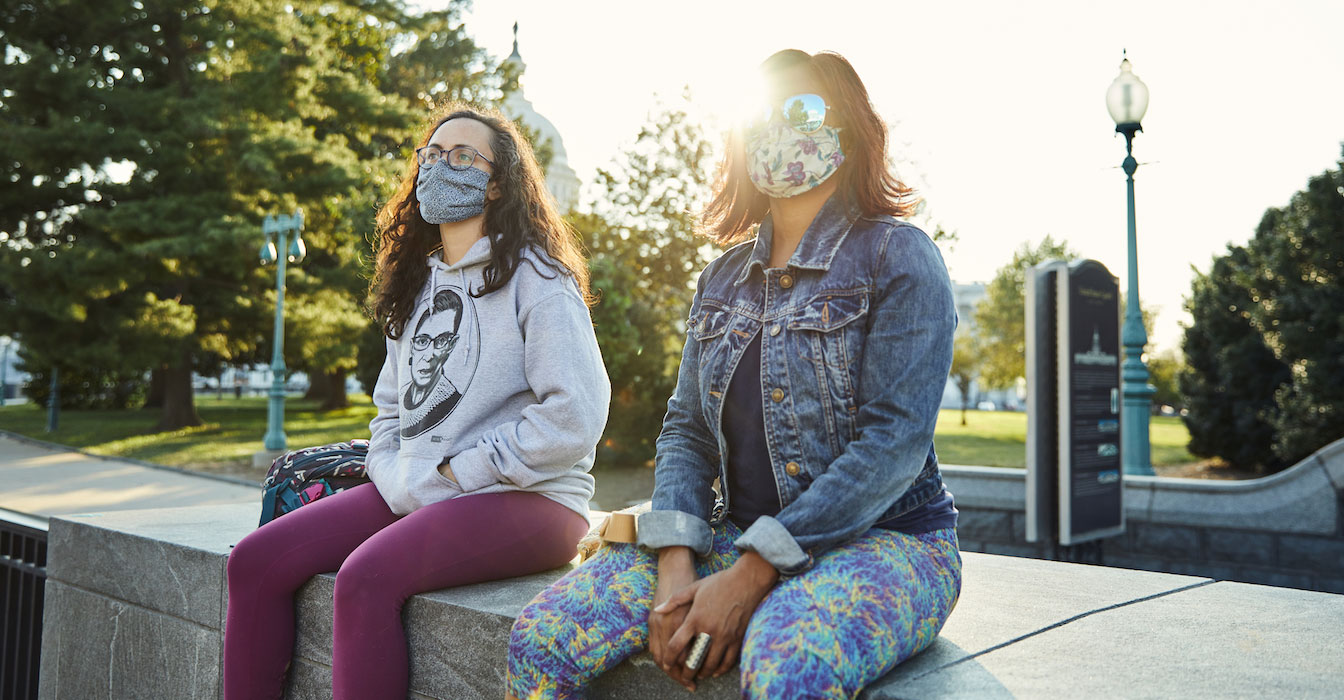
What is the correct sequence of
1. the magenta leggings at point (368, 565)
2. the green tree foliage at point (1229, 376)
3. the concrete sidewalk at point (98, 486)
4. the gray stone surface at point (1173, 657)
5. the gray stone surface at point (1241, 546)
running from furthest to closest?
the green tree foliage at point (1229, 376) → the concrete sidewalk at point (98, 486) → the gray stone surface at point (1241, 546) → the magenta leggings at point (368, 565) → the gray stone surface at point (1173, 657)

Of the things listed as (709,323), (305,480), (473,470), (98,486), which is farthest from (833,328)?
(98,486)

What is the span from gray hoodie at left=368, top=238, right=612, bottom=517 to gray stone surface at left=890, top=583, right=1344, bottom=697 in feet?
3.97

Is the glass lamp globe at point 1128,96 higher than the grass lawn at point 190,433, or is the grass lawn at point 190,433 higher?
the glass lamp globe at point 1128,96

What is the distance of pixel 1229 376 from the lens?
17234 mm

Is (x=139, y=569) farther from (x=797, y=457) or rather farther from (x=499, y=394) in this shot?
(x=797, y=457)

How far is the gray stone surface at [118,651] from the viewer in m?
3.34

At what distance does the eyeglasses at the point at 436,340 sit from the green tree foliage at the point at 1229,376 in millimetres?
15619

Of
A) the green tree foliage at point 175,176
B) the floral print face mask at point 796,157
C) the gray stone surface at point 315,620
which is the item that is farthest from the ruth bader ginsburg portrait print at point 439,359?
the green tree foliage at point 175,176

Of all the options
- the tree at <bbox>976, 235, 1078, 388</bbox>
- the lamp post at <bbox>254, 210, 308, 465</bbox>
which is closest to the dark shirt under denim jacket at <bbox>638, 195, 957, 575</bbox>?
the lamp post at <bbox>254, 210, 308, 465</bbox>

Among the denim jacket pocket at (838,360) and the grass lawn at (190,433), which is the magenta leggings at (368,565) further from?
the grass lawn at (190,433)

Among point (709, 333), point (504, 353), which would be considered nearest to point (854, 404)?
point (709, 333)

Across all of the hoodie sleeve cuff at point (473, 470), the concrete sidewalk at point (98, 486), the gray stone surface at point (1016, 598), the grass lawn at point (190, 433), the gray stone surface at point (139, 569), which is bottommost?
the concrete sidewalk at point (98, 486)

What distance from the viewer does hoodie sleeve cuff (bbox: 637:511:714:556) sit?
6.86ft

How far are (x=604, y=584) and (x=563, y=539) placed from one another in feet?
2.71
